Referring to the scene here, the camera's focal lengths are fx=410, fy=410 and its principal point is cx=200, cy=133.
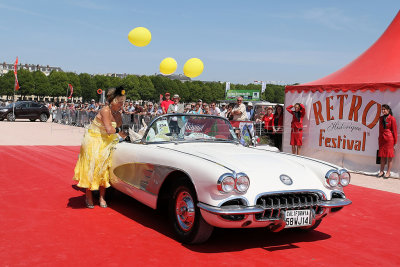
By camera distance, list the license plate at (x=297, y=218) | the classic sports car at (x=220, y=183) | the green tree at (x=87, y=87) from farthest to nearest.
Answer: the green tree at (x=87, y=87)
the license plate at (x=297, y=218)
the classic sports car at (x=220, y=183)

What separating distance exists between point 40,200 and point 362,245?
4.27 m

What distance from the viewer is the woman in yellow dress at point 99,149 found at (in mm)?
5410

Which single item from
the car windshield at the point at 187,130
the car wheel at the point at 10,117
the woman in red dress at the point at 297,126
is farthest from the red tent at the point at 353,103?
the car wheel at the point at 10,117

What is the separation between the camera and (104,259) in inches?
144

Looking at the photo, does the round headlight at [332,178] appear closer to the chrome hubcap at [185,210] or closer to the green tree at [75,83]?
the chrome hubcap at [185,210]

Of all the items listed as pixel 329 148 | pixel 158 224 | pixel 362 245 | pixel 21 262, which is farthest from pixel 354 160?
pixel 21 262

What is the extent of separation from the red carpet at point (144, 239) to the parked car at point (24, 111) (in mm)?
23937

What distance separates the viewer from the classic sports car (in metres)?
3.76

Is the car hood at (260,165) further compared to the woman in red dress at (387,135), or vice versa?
the woman in red dress at (387,135)

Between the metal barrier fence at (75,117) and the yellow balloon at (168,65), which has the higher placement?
the yellow balloon at (168,65)

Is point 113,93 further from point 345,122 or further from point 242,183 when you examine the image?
point 345,122

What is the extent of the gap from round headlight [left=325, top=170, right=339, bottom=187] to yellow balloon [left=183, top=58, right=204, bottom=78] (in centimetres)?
1011

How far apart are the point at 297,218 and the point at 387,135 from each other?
21.1 ft

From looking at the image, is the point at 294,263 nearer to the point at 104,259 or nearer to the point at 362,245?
the point at 362,245
